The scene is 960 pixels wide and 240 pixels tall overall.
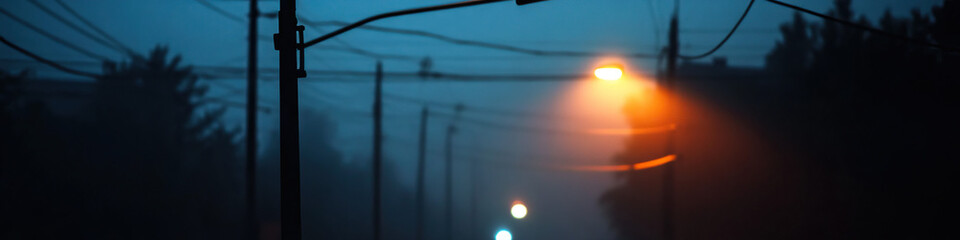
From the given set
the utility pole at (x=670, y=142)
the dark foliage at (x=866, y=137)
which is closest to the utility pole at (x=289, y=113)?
the utility pole at (x=670, y=142)

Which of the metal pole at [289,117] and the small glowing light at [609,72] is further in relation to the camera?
the small glowing light at [609,72]

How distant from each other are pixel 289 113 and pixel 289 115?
0.07 feet

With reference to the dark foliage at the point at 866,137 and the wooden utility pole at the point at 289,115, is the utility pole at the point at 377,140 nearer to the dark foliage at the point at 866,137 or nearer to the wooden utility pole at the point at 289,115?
the dark foliage at the point at 866,137

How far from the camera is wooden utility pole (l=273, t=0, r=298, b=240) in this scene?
9203mm

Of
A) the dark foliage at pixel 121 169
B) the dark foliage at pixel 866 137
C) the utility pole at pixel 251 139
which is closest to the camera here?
the utility pole at pixel 251 139

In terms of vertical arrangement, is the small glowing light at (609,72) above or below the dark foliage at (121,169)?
above

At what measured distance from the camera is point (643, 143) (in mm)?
46438

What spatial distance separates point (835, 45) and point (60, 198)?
3073 cm

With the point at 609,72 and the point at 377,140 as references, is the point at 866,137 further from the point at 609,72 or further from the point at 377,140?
the point at 609,72

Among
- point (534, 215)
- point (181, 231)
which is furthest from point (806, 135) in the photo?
point (534, 215)

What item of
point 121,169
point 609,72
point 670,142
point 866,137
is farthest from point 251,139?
point 866,137

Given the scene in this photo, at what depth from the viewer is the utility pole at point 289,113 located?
9.20 meters

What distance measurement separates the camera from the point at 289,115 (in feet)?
30.5

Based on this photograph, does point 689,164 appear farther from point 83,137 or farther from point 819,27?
point 83,137
